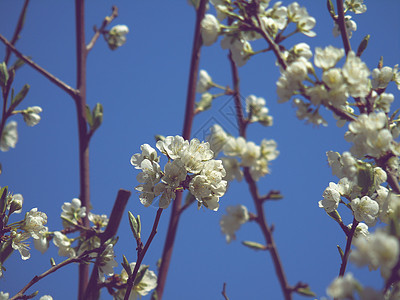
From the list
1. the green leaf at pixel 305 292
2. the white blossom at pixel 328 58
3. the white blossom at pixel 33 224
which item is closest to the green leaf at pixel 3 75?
the white blossom at pixel 33 224

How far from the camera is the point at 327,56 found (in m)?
0.88

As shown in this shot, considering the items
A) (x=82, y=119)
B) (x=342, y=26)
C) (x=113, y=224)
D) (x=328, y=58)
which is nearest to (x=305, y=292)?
(x=328, y=58)

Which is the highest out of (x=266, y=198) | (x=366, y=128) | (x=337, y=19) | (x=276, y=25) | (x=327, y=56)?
(x=337, y=19)

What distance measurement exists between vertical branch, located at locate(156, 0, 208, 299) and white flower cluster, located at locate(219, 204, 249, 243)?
49cm

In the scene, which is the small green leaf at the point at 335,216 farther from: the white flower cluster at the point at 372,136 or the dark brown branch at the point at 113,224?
the dark brown branch at the point at 113,224

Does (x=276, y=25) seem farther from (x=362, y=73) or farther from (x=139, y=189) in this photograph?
(x=139, y=189)

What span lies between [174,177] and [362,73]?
505mm

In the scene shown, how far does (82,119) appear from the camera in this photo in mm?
1717

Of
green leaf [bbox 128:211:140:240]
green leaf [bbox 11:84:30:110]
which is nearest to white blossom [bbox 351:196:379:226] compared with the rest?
green leaf [bbox 128:211:140:240]

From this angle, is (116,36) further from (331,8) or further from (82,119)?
(331,8)

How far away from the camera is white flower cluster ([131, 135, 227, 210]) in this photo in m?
0.97

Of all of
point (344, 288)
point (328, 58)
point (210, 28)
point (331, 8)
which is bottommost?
point (344, 288)

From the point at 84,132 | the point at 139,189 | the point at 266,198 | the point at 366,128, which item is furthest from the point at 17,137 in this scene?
the point at 366,128

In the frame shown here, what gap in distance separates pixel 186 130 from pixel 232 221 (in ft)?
2.50
